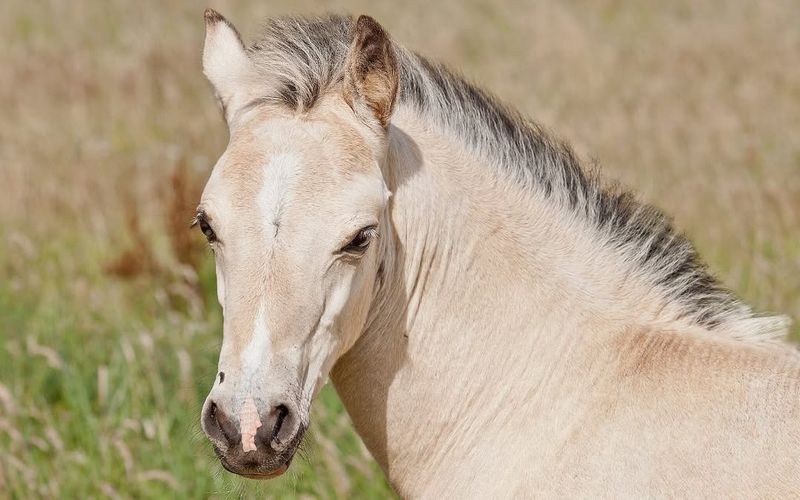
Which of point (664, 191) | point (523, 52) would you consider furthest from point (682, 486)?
point (523, 52)

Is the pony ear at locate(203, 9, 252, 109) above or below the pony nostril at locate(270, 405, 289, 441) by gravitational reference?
above

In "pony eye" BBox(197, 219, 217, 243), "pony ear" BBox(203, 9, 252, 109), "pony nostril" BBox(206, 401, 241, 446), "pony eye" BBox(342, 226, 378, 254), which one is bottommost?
"pony nostril" BBox(206, 401, 241, 446)

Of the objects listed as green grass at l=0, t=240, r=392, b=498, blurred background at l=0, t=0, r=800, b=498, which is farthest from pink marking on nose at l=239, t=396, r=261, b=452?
green grass at l=0, t=240, r=392, b=498

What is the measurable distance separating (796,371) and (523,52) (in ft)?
39.0

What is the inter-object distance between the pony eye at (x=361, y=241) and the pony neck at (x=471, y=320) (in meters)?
0.33

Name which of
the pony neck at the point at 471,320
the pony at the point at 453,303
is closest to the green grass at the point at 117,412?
the pony neck at the point at 471,320

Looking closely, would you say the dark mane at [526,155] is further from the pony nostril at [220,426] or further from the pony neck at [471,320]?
the pony nostril at [220,426]

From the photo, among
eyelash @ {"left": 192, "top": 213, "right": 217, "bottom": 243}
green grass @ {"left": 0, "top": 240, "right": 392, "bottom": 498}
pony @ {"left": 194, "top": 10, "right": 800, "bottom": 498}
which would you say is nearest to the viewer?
pony @ {"left": 194, "top": 10, "right": 800, "bottom": 498}

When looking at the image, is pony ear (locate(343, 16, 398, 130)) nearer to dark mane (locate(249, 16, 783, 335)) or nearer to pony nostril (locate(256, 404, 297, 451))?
dark mane (locate(249, 16, 783, 335))

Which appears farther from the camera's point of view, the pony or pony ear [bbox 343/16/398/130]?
pony ear [bbox 343/16/398/130]

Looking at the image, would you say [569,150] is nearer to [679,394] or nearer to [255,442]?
[679,394]

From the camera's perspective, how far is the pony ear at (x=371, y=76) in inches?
135

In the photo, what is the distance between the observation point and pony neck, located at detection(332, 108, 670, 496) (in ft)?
12.1

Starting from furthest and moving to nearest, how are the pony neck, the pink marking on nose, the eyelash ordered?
the pony neck < the eyelash < the pink marking on nose
